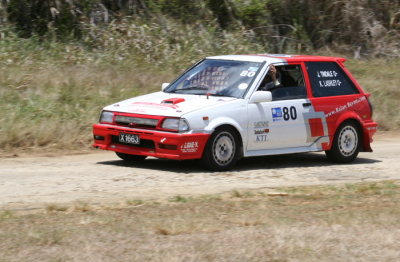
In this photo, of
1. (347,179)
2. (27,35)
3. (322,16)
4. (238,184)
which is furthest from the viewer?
(322,16)

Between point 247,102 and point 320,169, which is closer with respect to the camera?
point 247,102

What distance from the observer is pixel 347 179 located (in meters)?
10.3

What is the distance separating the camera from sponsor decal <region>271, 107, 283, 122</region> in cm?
1062

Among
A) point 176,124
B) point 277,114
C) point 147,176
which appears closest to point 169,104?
point 176,124

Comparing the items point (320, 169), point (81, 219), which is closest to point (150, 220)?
point (81, 219)

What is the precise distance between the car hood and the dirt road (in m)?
0.77

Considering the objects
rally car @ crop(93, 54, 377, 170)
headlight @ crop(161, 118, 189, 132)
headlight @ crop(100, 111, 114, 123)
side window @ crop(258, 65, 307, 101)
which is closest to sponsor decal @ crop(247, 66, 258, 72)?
rally car @ crop(93, 54, 377, 170)

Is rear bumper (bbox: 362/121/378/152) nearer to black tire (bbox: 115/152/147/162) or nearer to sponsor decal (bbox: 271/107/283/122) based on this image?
sponsor decal (bbox: 271/107/283/122)

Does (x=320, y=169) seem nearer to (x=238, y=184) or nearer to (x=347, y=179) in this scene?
Answer: (x=347, y=179)

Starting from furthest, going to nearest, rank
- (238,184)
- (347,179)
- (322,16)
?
(322,16) → (347,179) → (238,184)

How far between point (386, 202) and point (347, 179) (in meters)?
1.70

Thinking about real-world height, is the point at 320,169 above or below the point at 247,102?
below

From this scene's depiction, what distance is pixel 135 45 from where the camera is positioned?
17875mm

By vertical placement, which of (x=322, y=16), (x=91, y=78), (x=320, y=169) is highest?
(x=322, y=16)
